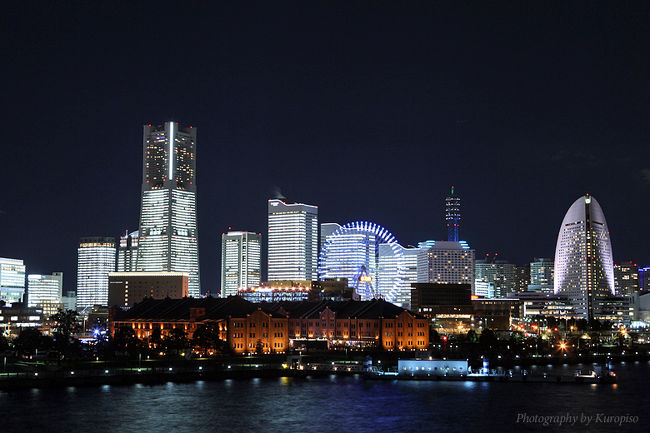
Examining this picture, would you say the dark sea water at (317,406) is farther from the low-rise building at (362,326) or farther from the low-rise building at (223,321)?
the low-rise building at (362,326)

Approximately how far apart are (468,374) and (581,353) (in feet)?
238

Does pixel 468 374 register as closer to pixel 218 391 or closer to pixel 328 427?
pixel 218 391

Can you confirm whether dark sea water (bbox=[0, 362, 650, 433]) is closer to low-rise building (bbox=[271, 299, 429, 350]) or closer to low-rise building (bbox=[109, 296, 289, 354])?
low-rise building (bbox=[109, 296, 289, 354])

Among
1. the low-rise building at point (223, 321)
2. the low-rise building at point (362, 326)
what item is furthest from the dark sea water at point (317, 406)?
the low-rise building at point (362, 326)

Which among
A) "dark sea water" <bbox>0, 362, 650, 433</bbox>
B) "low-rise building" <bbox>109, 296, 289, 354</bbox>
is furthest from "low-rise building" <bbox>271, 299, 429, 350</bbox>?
"dark sea water" <bbox>0, 362, 650, 433</bbox>

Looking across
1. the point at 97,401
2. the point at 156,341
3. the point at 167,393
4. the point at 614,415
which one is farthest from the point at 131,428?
the point at 156,341

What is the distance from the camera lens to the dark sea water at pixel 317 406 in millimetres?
83875

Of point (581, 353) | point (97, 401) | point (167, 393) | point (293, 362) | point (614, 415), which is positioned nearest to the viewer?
point (614, 415)

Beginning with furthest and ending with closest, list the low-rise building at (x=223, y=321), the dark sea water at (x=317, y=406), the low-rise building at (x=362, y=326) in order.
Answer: the low-rise building at (x=362, y=326) → the low-rise building at (x=223, y=321) → the dark sea water at (x=317, y=406)

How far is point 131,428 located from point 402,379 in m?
51.8

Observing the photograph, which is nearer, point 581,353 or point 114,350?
point 114,350

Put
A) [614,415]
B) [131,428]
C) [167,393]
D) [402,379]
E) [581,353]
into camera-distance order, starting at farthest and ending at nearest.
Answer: [581,353], [402,379], [167,393], [614,415], [131,428]

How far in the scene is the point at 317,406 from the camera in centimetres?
9581

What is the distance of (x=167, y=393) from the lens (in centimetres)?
10625
